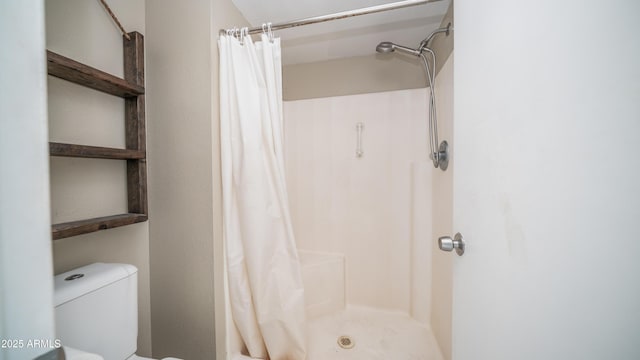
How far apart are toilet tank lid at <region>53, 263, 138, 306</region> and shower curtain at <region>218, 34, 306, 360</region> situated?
0.42 metres

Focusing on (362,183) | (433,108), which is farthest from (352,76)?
(362,183)

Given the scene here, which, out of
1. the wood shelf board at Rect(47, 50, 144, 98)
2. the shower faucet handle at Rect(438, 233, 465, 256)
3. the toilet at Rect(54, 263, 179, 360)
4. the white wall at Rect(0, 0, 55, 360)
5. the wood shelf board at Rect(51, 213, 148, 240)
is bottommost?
the toilet at Rect(54, 263, 179, 360)

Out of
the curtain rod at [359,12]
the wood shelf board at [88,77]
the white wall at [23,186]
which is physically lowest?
the white wall at [23,186]

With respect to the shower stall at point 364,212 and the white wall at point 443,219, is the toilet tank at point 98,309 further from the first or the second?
the white wall at point 443,219

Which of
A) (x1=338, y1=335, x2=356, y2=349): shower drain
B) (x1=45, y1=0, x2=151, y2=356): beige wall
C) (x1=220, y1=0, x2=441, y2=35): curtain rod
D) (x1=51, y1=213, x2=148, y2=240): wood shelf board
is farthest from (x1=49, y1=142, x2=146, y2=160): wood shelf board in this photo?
(x1=338, y1=335, x2=356, y2=349): shower drain

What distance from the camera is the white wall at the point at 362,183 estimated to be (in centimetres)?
167

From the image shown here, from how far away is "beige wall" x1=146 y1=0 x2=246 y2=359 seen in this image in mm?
1060

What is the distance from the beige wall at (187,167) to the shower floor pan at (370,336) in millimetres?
661

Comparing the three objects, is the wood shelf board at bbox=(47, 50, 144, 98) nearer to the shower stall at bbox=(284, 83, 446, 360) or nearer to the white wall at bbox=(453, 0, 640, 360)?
the shower stall at bbox=(284, 83, 446, 360)

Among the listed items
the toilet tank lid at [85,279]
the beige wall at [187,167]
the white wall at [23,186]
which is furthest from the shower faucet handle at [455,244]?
the toilet tank lid at [85,279]

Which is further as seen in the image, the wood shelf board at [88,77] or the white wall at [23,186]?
the wood shelf board at [88,77]

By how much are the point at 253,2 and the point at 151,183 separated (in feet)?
3.86

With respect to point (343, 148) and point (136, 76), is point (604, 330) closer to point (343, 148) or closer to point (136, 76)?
point (343, 148)

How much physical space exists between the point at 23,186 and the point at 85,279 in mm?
733
